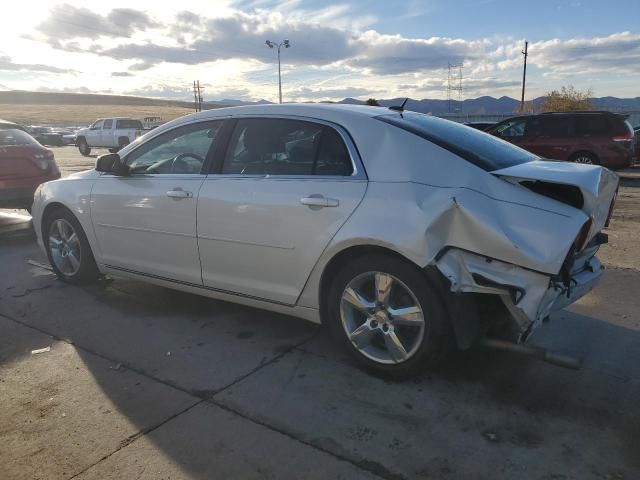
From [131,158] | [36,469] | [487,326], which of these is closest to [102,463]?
[36,469]

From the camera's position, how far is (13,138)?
8.43 m

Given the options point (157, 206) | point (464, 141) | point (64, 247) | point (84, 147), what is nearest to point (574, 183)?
point (464, 141)

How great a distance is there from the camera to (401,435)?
9.46ft

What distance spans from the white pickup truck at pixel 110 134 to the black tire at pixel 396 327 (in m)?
26.1

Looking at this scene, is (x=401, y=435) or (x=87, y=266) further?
(x=87, y=266)

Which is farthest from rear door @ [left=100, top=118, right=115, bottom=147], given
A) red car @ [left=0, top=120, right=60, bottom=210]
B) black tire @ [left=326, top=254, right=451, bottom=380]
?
black tire @ [left=326, top=254, right=451, bottom=380]

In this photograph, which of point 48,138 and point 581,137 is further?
point 48,138

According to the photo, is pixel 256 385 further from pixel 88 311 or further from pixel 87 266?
pixel 87 266

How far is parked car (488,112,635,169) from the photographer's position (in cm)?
1359

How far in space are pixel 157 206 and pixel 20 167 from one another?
16.5 ft

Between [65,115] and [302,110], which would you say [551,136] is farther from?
[65,115]

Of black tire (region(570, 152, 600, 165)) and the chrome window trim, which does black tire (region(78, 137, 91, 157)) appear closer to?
black tire (region(570, 152, 600, 165))

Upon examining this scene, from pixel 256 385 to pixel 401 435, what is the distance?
985 mm

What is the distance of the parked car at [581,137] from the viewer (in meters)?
13.6
